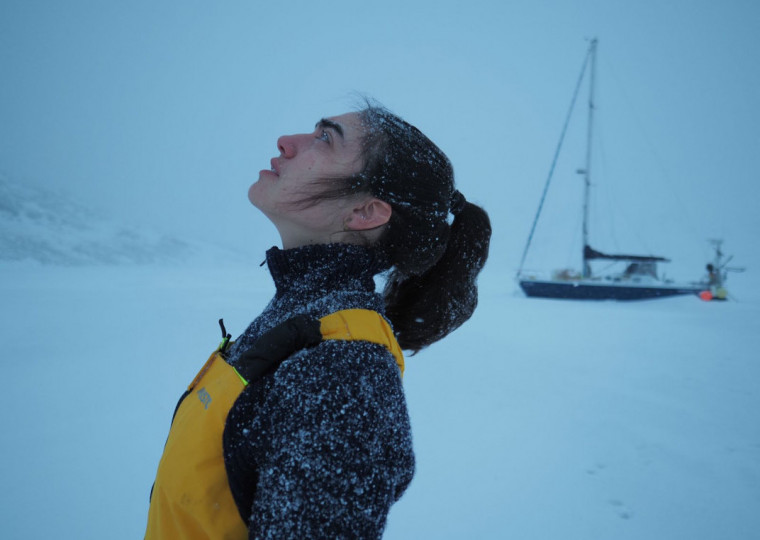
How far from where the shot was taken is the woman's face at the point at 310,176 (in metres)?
1.23

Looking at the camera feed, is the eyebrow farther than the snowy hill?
No

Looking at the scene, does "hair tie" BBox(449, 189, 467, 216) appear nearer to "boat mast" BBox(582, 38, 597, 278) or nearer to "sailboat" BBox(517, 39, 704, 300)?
"sailboat" BBox(517, 39, 704, 300)

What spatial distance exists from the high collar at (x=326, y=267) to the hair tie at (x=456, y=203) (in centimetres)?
41

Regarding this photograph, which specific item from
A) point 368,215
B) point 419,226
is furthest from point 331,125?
point 419,226

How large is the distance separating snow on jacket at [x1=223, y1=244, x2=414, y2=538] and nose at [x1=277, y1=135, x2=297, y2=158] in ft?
2.33

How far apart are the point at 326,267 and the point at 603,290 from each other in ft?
56.3

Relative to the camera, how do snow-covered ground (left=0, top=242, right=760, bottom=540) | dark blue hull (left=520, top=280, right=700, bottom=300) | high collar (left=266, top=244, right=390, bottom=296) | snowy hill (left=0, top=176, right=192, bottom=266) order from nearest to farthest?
high collar (left=266, top=244, right=390, bottom=296) → snow-covered ground (left=0, top=242, right=760, bottom=540) → dark blue hull (left=520, top=280, right=700, bottom=300) → snowy hill (left=0, top=176, right=192, bottom=266)

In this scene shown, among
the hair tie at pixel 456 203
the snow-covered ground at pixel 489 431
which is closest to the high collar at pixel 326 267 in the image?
the hair tie at pixel 456 203

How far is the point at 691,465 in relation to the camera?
3225 mm

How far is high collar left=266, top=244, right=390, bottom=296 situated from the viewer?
3.91 ft

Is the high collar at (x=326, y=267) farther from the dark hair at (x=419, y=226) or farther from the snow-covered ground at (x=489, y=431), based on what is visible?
the snow-covered ground at (x=489, y=431)

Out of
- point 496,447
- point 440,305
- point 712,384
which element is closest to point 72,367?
point 496,447

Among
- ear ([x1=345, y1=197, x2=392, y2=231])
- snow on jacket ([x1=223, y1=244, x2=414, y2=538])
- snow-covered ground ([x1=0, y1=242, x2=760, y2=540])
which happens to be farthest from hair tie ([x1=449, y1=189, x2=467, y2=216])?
snow-covered ground ([x1=0, y1=242, x2=760, y2=540])

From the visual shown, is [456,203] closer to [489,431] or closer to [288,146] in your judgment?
[288,146]
